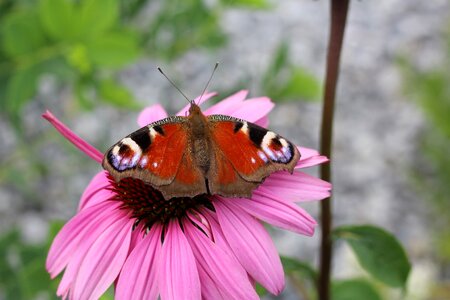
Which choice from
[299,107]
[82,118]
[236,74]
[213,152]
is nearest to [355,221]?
[299,107]

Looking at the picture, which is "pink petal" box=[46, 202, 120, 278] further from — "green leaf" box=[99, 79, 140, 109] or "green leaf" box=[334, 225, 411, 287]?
"green leaf" box=[99, 79, 140, 109]

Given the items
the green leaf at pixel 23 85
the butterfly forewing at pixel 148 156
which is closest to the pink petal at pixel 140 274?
the butterfly forewing at pixel 148 156

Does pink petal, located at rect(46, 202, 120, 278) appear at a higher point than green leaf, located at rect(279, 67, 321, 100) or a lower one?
higher

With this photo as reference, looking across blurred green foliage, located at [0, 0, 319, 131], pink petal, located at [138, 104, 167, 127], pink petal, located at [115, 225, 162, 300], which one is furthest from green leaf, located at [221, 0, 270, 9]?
pink petal, located at [115, 225, 162, 300]

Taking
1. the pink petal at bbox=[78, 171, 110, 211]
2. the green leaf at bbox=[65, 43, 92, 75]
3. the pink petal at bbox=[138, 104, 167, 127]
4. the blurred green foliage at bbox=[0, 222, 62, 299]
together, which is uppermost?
the green leaf at bbox=[65, 43, 92, 75]

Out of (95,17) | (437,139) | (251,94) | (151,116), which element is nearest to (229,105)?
(151,116)

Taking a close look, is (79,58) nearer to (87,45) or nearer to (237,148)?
(87,45)

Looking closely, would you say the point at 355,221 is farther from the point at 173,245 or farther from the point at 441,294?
the point at 173,245
